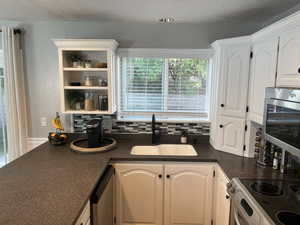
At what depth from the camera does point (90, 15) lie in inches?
92.4

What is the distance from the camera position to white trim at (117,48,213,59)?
266 cm

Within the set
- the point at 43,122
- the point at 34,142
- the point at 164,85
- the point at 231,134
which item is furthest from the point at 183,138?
the point at 34,142

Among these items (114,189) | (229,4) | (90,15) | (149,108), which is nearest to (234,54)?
(229,4)

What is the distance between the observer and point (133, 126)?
279cm

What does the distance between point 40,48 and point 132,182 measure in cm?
192

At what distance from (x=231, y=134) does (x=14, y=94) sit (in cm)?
251

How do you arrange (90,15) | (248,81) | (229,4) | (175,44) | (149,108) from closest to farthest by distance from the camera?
(229,4) < (248,81) < (90,15) < (175,44) < (149,108)

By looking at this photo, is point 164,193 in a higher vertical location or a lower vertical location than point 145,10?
lower

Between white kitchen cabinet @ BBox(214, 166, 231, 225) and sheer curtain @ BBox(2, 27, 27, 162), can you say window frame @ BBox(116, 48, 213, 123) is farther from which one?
sheer curtain @ BBox(2, 27, 27, 162)

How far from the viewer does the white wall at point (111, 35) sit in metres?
2.61

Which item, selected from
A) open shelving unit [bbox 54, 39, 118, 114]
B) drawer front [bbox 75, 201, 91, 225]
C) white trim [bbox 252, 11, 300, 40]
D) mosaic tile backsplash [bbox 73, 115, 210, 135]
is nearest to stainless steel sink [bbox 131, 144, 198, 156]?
mosaic tile backsplash [bbox 73, 115, 210, 135]

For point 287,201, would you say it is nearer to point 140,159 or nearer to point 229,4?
point 140,159

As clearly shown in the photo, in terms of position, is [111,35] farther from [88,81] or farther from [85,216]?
[85,216]

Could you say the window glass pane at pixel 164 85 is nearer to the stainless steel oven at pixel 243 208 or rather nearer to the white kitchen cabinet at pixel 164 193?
the white kitchen cabinet at pixel 164 193
